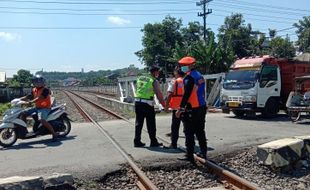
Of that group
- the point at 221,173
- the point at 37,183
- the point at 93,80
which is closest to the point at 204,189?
the point at 221,173

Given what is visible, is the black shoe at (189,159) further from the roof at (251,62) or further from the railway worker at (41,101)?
the roof at (251,62)

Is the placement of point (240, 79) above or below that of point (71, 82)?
above

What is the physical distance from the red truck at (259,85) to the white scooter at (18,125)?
8.74 m

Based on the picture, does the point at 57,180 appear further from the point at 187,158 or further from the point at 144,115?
the point at 144,115

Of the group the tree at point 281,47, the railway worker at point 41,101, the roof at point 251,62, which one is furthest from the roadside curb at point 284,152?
the tree at point 281,47

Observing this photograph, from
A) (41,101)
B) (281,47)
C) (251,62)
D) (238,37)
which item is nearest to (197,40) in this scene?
(238,37)

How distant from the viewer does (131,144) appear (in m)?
10.9

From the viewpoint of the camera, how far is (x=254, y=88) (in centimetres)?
1814

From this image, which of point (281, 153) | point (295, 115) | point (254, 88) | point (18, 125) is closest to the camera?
point (281, 153)

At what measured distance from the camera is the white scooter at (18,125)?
1130cm

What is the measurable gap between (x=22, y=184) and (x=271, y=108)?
13808 millimetres

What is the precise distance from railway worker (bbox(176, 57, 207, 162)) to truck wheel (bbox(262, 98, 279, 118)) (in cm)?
1038

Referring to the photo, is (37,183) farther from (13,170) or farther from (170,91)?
(170,91)

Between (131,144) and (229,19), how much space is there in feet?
172
